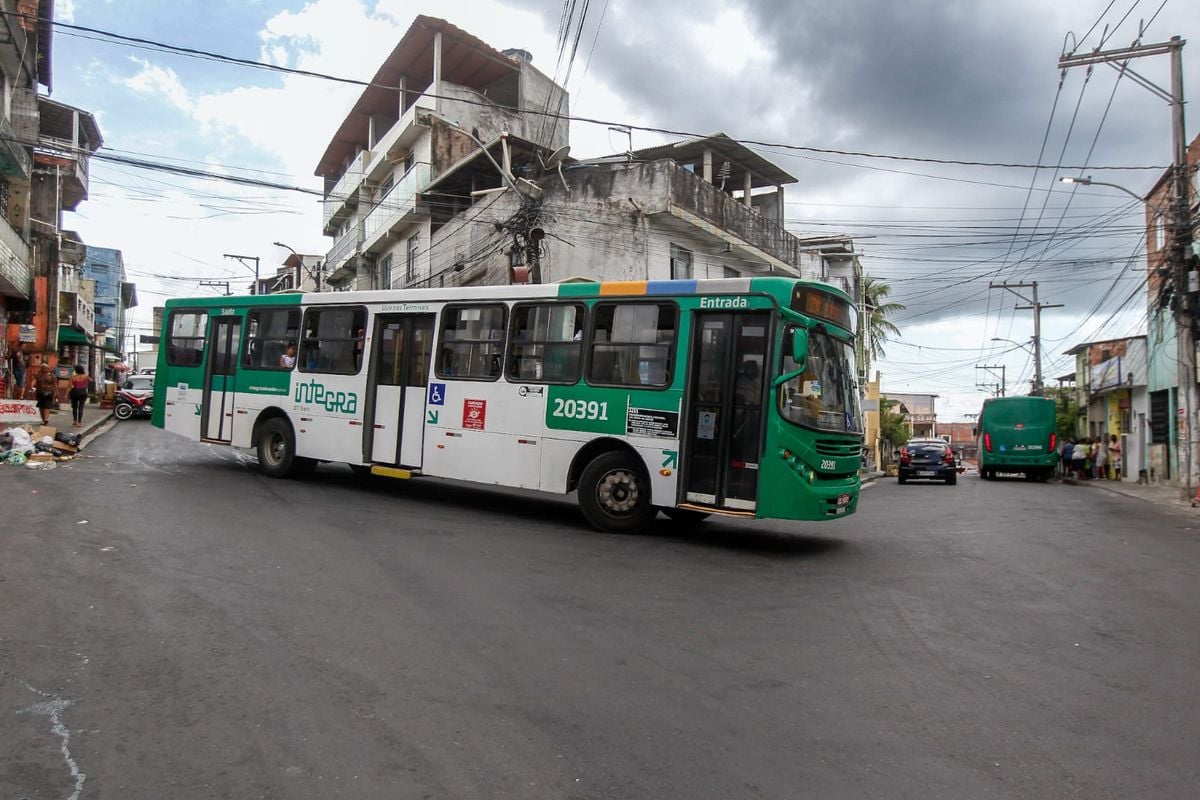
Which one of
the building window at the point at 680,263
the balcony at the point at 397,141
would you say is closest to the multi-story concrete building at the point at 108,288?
the balcony at the point at 397,141

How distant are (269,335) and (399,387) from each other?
3.09 m

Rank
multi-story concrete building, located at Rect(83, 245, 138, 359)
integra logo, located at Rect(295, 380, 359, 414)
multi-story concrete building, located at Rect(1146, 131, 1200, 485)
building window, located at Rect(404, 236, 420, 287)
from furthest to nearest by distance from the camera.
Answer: multi-story concrete building, located at Rect(83, 245, 138, 359) < building window, located at Rect(404, 236, 420, 287) < multi-story concrete building, located at Rect(1146, 131, 1200, 485) < integra logo, located at Rect(295, 380, 359, 414)

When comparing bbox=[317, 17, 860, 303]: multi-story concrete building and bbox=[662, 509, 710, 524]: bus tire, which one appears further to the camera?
bbox=[317, 17, 860, 303]: multi-story concrete building

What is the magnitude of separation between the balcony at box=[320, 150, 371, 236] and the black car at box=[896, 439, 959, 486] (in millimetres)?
23247

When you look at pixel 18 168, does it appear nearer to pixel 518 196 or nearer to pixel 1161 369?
pixel 518 196

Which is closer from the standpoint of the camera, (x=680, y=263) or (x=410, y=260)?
(x=680, y=263)

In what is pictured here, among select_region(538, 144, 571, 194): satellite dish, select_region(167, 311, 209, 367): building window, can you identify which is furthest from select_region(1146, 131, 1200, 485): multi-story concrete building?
select_region(167, 311, 209, 367): building window

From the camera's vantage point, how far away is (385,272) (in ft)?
112

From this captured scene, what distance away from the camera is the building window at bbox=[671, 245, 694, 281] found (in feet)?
80.7

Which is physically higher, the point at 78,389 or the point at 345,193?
the point at 345,193

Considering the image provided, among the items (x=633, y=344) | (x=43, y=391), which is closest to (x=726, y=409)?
(x=633, y=344)

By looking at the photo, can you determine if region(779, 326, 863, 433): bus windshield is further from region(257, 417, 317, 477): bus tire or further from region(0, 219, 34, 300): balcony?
region(0, 219, 34, 300): balcony

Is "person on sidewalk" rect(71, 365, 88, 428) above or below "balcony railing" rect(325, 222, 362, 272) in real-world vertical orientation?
below

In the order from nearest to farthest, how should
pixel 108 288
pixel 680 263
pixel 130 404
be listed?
pixel 680 263 < pixel 130 404 < pixel 108 288
